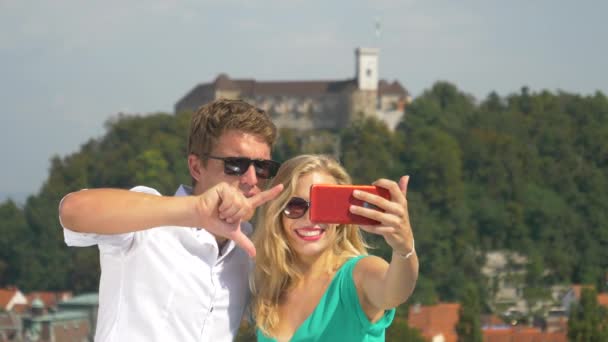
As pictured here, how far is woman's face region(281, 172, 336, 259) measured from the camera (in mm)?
3738

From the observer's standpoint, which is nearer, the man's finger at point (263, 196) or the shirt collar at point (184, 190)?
the man's finger at point (263, 196)

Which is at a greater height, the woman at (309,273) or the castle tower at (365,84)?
the castle tower at (365,84)

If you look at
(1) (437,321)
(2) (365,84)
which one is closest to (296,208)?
Result: (1) (437,321)

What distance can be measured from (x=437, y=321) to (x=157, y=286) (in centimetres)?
4965

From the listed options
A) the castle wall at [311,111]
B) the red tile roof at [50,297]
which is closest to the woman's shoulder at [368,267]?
the red tile roof at [50,297]

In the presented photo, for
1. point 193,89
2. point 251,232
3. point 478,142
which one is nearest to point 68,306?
point 478,142

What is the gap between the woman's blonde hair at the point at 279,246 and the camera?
12.2ft

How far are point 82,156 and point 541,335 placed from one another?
41218 mm

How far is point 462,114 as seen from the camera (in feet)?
268

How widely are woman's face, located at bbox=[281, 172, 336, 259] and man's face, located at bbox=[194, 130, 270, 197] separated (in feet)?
0.56

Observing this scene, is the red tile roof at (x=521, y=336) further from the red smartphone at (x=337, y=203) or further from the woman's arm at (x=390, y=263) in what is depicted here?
the red smartphone at (x=337, y=203)

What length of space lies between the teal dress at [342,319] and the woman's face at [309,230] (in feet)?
Result: 0.29

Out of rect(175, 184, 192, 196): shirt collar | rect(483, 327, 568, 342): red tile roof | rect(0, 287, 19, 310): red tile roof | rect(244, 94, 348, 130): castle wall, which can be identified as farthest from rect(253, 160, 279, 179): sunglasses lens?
rect(244, 94, 348, 130): castle wall

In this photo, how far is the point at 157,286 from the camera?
3.50 metres
